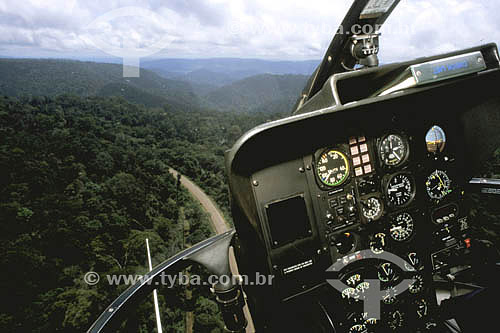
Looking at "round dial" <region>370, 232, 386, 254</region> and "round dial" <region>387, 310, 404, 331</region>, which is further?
"round dial" <region>387, 310, 404, 331</region>

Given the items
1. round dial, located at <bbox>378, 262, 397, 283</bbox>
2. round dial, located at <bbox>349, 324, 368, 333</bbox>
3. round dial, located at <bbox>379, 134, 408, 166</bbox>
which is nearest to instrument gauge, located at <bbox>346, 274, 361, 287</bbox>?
round dial, located at <bbox>378, 262, 397, 283</bbox>

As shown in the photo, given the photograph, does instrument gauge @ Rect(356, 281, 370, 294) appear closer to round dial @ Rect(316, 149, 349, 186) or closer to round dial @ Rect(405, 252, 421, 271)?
round dial @ Rect(405, 252, 421, 271)

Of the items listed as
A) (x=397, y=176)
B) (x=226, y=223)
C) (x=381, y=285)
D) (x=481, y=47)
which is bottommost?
(x=226, y=223)

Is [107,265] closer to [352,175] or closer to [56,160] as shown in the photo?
[56,160]

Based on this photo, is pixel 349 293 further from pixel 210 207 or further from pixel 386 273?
pixel 210 207

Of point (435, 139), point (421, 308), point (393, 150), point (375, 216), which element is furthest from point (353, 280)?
point (435, 139)

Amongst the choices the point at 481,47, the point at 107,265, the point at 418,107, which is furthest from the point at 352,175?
the point at 107,265
